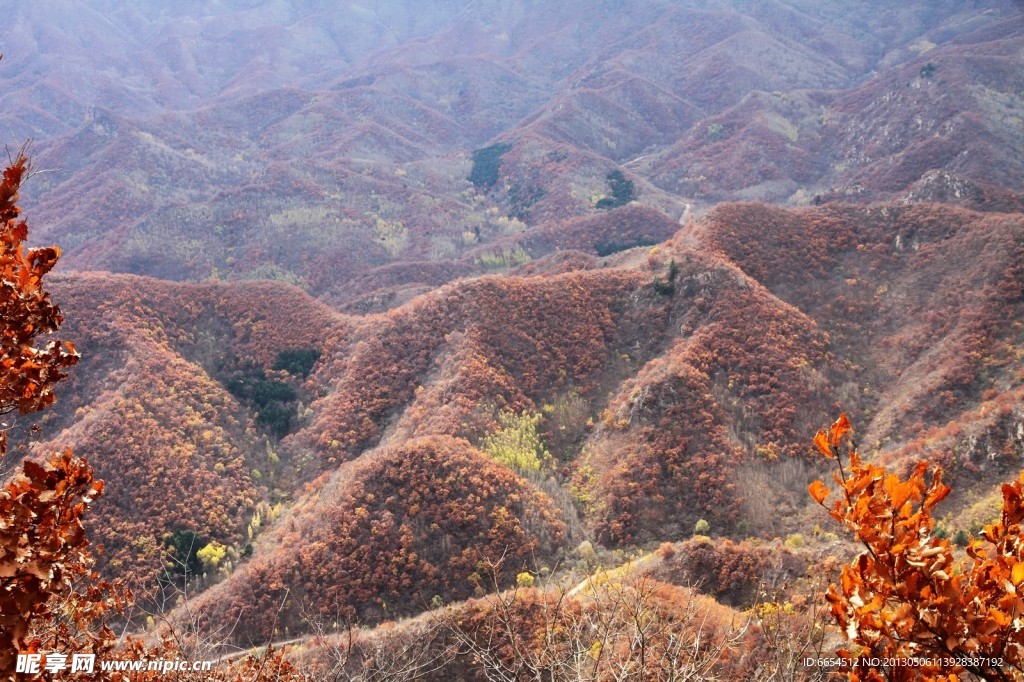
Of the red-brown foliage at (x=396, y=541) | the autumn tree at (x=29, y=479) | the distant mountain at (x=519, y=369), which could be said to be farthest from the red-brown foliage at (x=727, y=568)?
the autumn tree at (x=29, y=479)

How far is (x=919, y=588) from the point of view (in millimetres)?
2945

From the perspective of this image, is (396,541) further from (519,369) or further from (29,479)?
(29,479)

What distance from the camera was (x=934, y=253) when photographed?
32.7m

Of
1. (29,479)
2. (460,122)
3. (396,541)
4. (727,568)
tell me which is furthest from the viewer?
(460,122)

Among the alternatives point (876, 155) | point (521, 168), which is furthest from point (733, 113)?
point (521, 168)

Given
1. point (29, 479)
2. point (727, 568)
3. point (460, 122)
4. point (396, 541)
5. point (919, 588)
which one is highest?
point (29, 479)

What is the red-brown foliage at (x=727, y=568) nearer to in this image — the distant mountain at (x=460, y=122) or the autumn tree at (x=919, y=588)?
the autumn tree at (x=919, y=588)

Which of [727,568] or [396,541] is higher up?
[727,568]

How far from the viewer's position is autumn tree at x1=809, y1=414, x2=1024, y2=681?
287 cm

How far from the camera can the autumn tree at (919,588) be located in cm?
287

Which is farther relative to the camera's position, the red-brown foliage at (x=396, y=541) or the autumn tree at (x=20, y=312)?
the red-brown foliage at (x=396, y=541)

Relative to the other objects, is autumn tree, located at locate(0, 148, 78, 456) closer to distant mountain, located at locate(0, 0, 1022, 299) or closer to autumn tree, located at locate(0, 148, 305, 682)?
autumn tree, located at locate(0, 148, 305, 682)

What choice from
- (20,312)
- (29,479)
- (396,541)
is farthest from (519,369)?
(20,312)

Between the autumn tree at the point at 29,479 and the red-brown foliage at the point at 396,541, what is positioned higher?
the autumn tree at the point at 29,479
